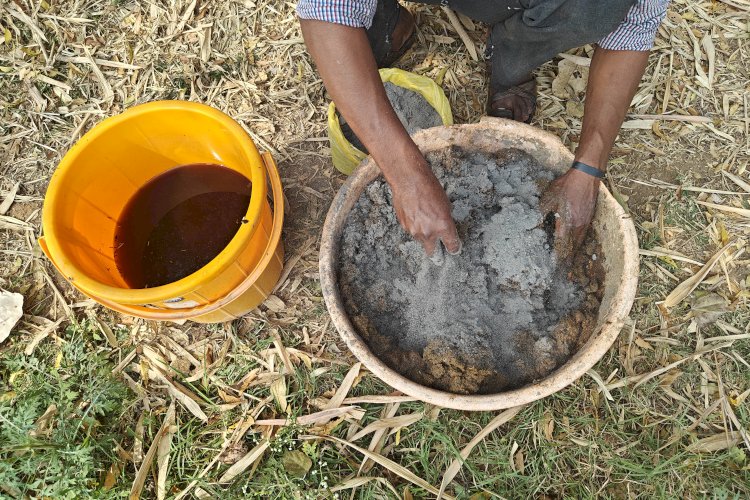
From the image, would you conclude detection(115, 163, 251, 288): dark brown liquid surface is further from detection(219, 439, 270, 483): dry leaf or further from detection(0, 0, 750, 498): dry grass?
detection(219, 439, 270, 483): dry leaf

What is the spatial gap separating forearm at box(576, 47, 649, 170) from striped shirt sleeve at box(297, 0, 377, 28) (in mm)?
824

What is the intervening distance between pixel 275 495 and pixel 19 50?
8.06ft

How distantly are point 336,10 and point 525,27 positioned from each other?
80 cm

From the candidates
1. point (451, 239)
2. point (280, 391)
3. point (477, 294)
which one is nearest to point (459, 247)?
point (451, 239)

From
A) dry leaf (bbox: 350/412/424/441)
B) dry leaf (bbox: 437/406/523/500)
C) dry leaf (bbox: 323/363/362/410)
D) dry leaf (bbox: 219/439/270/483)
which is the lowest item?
dry leaf (bbox: 437/406/523/500)

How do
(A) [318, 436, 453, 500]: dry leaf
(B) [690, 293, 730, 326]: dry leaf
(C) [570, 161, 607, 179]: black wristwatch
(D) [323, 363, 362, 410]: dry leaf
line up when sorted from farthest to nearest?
(B) [690, 293, 730, 326]: dry leaf
(D) [323, 363, 362, 410]: dry leaf
(A) [318, 436, 453, 500]: dry leaf
(C) [570, 161, 607, 179]: black wristwatch

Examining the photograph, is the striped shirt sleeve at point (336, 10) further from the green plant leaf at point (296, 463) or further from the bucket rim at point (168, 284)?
the green plant leaf at point (296, 463)

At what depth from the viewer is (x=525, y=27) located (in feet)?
6.31

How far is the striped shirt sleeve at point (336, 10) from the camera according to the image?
4.87 ft

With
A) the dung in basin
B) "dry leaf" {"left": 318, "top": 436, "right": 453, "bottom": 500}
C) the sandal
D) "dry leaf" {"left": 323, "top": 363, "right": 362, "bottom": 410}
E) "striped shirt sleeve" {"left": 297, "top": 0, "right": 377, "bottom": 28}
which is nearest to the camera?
"striped shirt sleeve" {"left": 297, "top": 0, "right": 377, "bottom": 28}

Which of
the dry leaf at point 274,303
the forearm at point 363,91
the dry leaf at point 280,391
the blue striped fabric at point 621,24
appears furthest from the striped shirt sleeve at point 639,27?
the dry leaf at point 280,391

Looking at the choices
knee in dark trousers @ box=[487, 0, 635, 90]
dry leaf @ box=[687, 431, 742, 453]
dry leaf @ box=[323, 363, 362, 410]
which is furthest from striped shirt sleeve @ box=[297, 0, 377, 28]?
dry leaf @ box=[687, 431, 742, 453]

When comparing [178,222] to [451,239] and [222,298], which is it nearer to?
[222,298]

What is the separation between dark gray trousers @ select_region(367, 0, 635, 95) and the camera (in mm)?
1663
